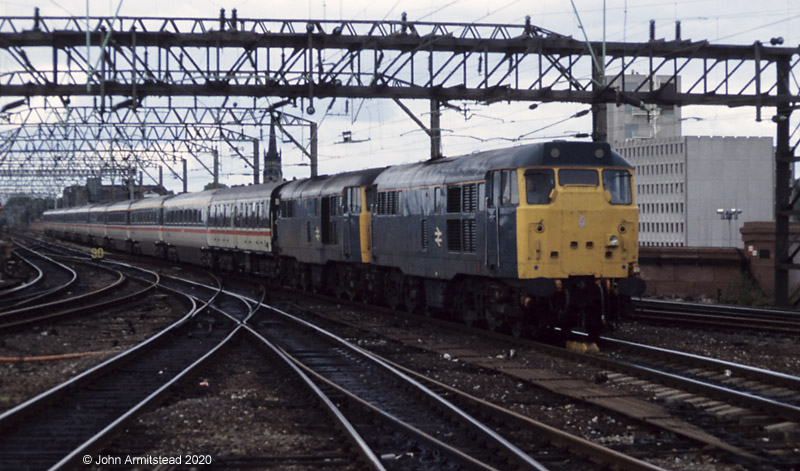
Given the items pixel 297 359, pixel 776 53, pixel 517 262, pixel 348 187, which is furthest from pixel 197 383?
pixel 776 53

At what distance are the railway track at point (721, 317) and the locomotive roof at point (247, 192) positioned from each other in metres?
15.2

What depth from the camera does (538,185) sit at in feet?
57.6

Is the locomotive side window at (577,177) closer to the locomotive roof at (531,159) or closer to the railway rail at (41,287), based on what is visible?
the locomotive roof at (531,159)

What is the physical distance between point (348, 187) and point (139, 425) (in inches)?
679

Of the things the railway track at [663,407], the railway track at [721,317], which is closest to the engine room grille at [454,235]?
the railway track at [663,407]

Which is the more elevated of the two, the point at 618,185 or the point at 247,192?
the point at 247,192

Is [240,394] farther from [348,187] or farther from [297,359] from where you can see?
[348,187]

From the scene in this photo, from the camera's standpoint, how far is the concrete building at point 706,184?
602 ft

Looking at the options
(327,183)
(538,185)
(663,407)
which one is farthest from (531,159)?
(327,183)

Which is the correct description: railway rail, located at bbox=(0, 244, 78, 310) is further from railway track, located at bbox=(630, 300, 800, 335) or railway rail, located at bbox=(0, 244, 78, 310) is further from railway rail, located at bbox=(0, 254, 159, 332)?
railway track, located at bbox=(630, 300, 800, 335)

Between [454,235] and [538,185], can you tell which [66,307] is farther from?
[538,185]

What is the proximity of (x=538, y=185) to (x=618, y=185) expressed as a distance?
1.66m

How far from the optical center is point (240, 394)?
13281 mm

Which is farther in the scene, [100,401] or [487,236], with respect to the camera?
[487,236]
